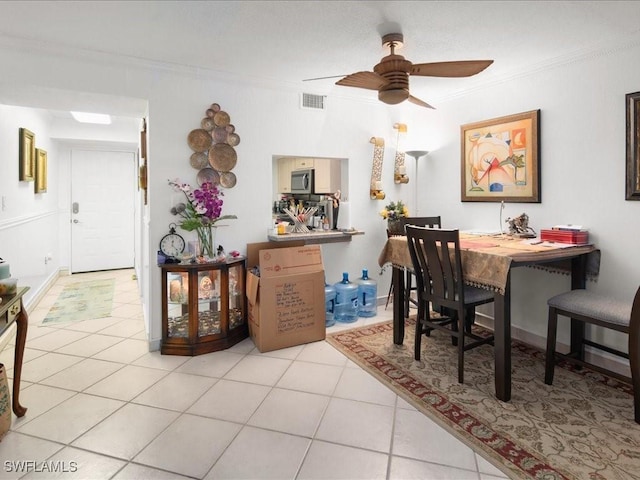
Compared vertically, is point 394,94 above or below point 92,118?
below

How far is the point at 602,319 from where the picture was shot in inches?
87.5

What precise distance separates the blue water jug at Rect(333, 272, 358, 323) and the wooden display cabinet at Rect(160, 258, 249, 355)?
3.52 ft

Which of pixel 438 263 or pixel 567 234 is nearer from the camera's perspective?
pixel 438 263

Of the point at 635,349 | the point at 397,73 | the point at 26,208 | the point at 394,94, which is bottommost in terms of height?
the point at 635,349

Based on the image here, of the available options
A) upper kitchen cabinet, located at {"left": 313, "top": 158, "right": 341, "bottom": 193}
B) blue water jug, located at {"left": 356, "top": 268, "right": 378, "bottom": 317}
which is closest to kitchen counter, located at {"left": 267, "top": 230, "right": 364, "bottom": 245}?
blue water jug, located at {"left": 356, "top": 268, "right": 378, "bottom": 317}

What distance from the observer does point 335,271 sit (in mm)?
3980

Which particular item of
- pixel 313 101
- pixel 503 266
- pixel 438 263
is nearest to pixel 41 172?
pixel 313 101

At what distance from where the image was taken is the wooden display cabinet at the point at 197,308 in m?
2.99

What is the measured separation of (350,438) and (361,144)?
290 centimetres

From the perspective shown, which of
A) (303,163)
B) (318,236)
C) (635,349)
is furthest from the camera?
(303,163)

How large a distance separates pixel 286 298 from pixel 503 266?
165 centimetres

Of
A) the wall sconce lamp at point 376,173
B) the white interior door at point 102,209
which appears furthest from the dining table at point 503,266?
the white interior door at point 102,209

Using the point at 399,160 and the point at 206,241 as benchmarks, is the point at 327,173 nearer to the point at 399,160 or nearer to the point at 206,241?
the point at 399,160

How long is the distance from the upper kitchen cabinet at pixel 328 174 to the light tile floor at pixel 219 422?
5.75 feet
